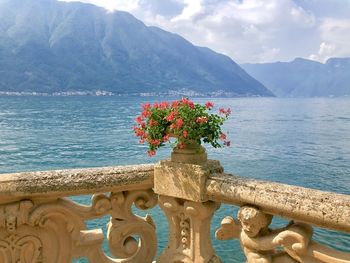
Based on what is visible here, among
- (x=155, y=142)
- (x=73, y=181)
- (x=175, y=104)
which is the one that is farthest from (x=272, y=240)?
(x=73, y=181)

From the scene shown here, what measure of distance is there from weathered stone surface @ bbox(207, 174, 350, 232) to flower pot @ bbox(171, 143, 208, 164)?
8.5 inches

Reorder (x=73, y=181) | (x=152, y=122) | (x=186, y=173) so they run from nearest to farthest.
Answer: (x=73, y=181), (x=186, y=173), (x=152, y=122)

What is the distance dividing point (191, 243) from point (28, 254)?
4.75ft

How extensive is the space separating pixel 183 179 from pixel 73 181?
97 centimetres

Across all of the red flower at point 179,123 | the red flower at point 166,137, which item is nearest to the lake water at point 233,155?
the red flower at point 166,137

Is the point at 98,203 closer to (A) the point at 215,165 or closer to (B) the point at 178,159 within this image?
(B) the point at 178,159

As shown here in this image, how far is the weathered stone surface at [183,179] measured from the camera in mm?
3730

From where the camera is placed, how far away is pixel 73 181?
369cm

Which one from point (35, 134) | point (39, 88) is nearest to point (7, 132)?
point (35, 134)

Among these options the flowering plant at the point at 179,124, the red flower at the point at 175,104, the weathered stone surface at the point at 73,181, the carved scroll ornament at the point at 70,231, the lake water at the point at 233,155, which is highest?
the red flower at the point at 175,104

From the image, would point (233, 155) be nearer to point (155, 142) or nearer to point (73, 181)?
point (155, 142)

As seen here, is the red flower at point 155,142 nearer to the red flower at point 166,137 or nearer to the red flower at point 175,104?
the red flower at point 166,137

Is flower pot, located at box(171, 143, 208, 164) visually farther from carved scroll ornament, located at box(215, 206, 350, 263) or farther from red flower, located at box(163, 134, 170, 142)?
carved scroll ornament, located at box(215, 206, 350, 263)

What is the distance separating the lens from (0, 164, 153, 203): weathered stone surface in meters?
3.54
